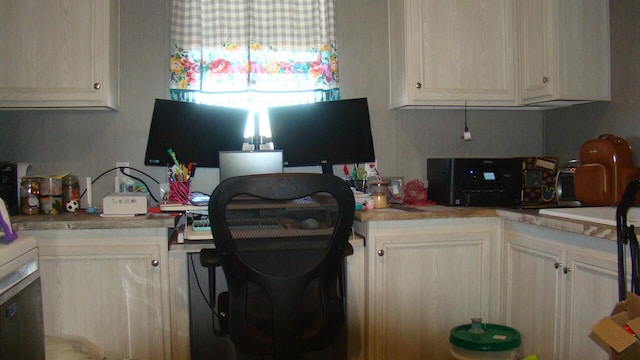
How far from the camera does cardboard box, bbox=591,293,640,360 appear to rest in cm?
150

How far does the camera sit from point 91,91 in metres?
2.55

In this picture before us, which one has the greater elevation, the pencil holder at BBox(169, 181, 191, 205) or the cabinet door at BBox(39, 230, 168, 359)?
the pencil holder at BBox(169, 181, 191, 205)

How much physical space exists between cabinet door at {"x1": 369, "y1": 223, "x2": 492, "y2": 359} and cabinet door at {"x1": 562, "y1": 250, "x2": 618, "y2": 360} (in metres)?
0.50

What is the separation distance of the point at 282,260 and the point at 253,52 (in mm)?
1448

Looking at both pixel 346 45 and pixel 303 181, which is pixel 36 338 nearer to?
pixel 303 181

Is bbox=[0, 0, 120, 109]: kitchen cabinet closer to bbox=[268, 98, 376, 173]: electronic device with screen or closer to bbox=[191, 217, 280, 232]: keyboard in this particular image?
bbox=[268, 98, 376, 173]: electronic device with screen

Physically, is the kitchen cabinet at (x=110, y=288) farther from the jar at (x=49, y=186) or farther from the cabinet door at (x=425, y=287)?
the cabinet door at (x=425, y=287)

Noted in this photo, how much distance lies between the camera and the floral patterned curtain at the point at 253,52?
112 inches

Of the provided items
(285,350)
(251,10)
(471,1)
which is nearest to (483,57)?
(471,1)

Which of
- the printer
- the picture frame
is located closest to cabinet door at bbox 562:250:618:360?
the printer

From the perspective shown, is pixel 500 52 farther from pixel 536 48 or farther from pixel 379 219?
pixel 379 219

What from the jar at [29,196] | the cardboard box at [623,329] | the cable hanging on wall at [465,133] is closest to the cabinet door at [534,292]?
the cardboard box at [623,329]

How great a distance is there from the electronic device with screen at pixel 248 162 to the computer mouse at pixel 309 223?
792 millimetres

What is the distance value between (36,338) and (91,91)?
131cm
